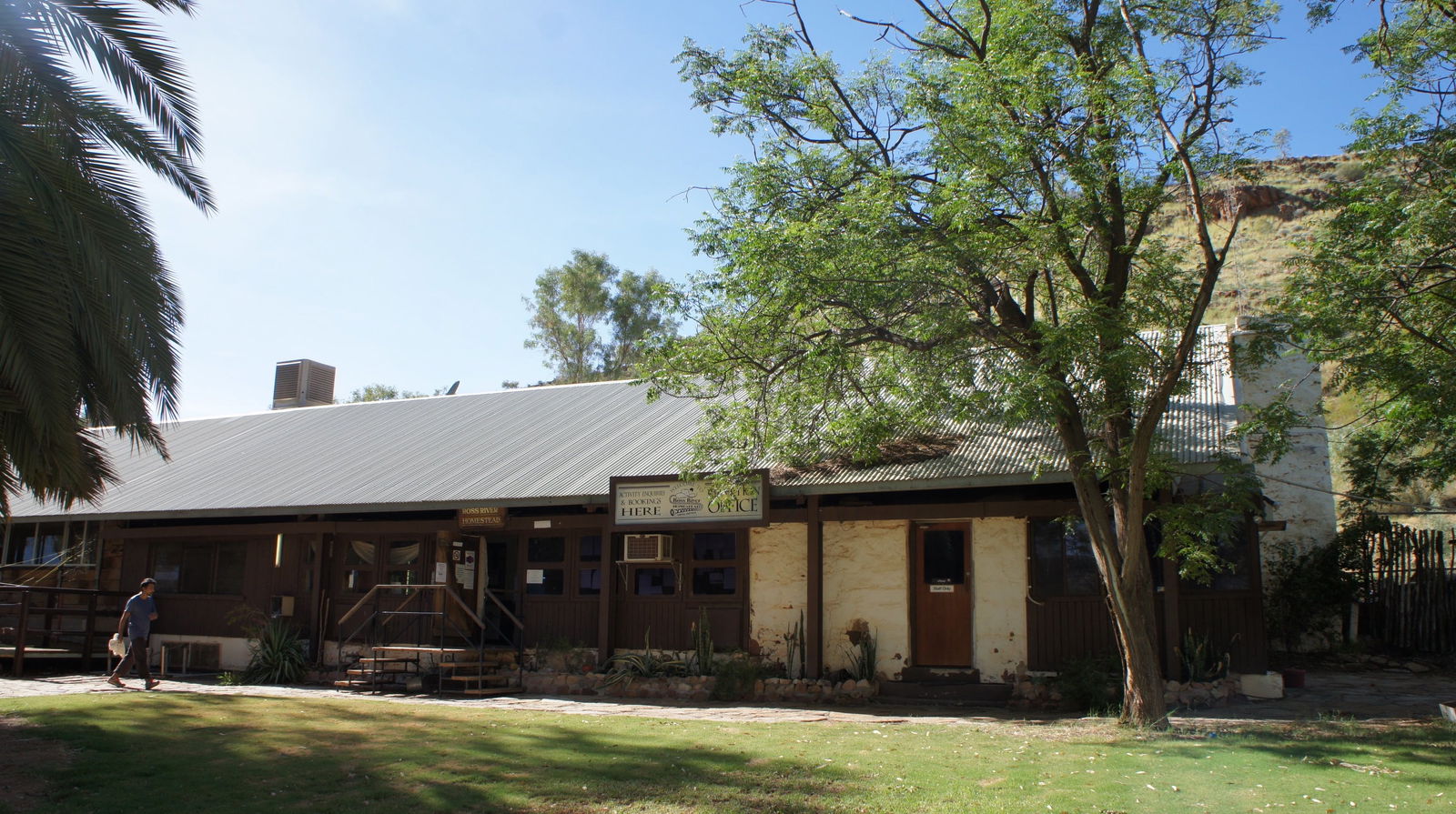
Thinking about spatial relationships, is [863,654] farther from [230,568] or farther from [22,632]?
[22,632]

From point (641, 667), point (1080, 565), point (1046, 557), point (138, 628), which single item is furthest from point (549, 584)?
point (1080, 565)

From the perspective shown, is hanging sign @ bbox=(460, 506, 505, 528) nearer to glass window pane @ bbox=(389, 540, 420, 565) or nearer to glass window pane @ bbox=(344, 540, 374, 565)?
glass window pane @ bbox=(389, 540, 420, 565)

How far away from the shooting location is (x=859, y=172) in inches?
475

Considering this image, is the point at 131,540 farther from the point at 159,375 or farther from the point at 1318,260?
the point at 1318,260

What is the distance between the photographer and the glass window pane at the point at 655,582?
15945 millimetres

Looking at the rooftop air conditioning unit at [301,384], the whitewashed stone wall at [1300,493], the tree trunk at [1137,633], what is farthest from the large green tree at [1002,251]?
the rooftop air conditioning unit at [301,384]

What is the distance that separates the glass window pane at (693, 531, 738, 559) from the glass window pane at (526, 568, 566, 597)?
231 cm

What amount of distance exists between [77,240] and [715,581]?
Result: 9.61 meters

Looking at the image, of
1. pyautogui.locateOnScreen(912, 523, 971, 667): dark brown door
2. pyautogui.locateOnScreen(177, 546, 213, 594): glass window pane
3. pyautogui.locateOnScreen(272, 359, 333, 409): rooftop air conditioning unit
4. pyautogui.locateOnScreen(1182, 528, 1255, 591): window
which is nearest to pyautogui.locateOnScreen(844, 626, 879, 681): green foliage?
pyautogui.locateOnScreen(912, 523, 971, 667): dark brown door

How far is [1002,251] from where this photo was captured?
1079cm

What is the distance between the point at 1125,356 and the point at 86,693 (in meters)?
12.7

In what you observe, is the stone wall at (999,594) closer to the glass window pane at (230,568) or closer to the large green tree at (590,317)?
the glass window pane at (230,568)

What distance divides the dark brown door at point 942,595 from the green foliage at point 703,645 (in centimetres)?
287

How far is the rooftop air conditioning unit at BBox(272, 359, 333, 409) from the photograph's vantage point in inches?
1108
